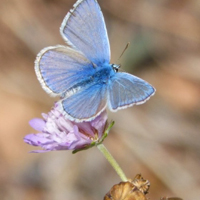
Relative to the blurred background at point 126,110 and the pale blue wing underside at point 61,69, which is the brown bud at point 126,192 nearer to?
the pale blue wing underside at point 61,69

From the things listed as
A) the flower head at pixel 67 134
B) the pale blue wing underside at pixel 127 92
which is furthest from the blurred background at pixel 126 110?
the pale blue wing underside at pixel 127 92

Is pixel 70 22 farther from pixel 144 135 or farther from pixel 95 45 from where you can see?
pixel 144 135

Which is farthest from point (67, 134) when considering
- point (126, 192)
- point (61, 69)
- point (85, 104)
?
point (126, 192)

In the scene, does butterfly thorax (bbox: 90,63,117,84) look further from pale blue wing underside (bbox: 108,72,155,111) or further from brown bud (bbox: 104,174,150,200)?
brown bud (bbox: 104,174,150,200)

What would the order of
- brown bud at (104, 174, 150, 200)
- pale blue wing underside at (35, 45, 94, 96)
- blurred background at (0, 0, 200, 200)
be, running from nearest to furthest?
brown bud at (104, 174, 150, 200), pale blue wing underside at (35, 45, 94, 96), blurred background at (0, 0, 200, 200)

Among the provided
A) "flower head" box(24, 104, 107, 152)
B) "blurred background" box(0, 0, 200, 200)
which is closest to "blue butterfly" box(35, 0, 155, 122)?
"flower head" box(24, 104, 107, 152)

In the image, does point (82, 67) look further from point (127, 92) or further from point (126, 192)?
point (126, 192)

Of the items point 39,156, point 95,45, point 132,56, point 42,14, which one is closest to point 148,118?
point 132,56
